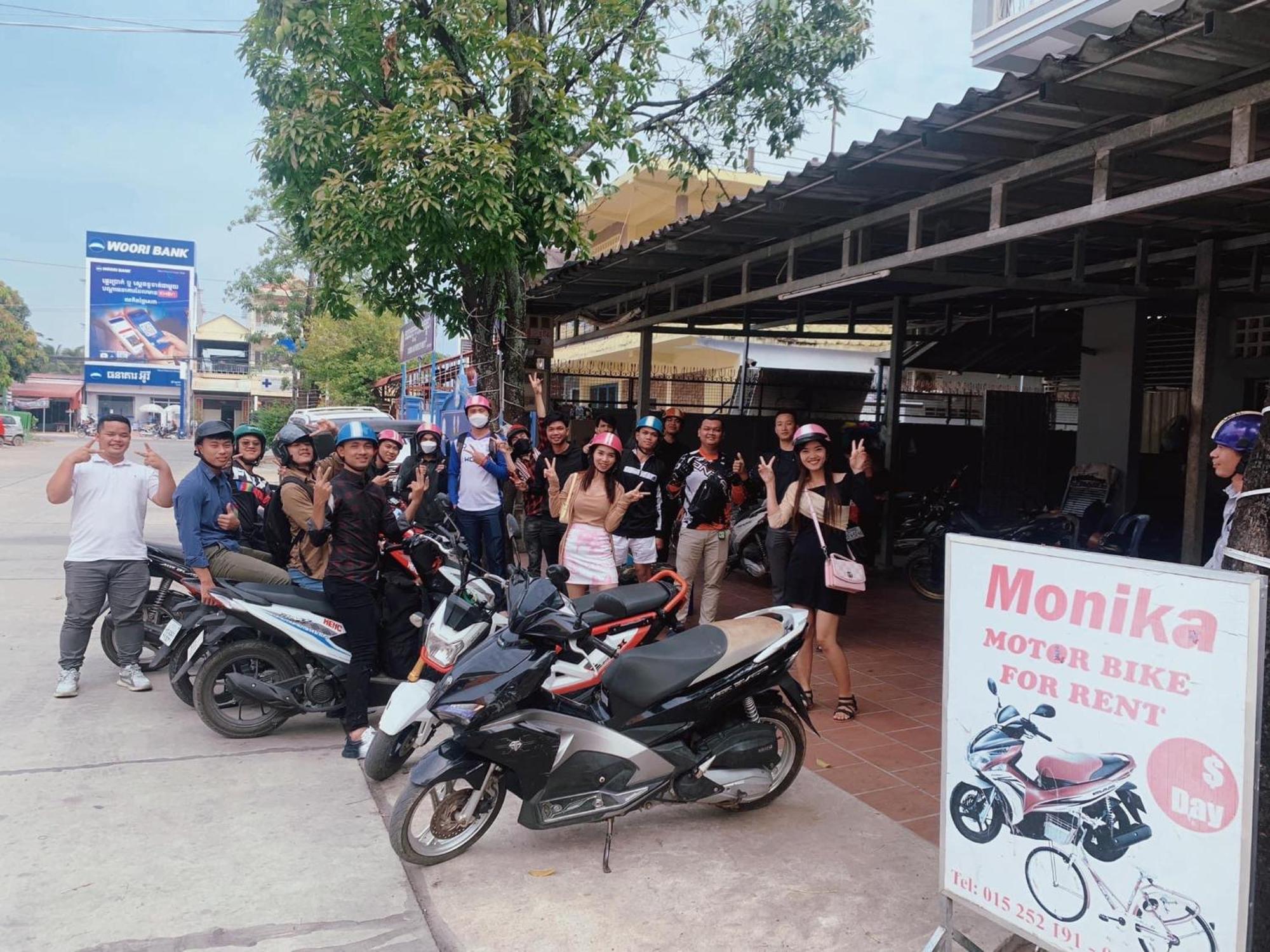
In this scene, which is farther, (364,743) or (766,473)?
(766,473)

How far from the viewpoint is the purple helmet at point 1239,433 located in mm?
4074

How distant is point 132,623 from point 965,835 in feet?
16.8

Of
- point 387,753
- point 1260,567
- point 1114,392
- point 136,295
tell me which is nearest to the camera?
point 1260,567

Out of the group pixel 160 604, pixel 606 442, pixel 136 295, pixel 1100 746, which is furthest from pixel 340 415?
pixel 136 295

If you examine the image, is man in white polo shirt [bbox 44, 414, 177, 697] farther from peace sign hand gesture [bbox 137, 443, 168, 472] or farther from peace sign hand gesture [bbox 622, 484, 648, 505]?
peace sign hand gesture [bbox 622, 484, 648, 505]

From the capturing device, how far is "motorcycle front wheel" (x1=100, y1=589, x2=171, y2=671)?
20.2ft

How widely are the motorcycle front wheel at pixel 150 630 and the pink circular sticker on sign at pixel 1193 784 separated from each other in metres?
5.80

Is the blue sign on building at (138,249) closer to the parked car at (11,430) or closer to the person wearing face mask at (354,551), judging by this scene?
the parked car at (11,430)

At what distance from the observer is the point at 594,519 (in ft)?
19.8


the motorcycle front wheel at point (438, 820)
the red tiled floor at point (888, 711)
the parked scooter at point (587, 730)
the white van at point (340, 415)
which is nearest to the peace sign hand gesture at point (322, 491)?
the parked scooter at point (587, 730)

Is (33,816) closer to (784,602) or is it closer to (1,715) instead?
(1,715)

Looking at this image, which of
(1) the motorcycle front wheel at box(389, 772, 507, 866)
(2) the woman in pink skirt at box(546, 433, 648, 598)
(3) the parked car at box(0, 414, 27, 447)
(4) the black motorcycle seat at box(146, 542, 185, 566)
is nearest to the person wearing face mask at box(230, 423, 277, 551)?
(4) the black motorcycle seat at box(146, 542, 185, 566)

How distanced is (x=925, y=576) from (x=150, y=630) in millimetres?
6648

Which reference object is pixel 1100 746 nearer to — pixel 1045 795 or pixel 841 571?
pixel 1045 795
